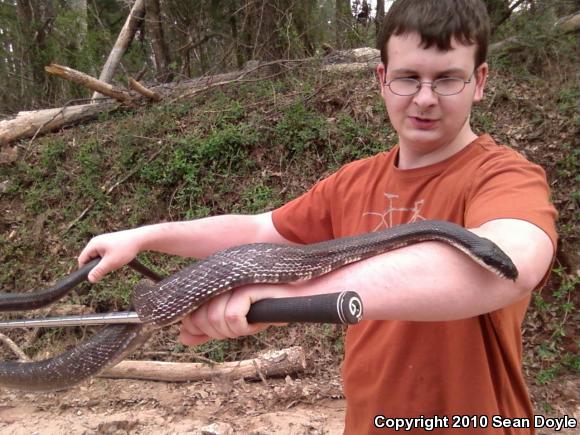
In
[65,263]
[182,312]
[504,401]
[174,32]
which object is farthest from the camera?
[174,32]

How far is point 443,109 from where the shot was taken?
197 centimetres

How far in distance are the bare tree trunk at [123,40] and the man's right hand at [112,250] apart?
9119mm

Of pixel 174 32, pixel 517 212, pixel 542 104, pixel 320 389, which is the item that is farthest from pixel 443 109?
pixel 174 32

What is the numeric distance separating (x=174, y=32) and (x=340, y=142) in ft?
24.5

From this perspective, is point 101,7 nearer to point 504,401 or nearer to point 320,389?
point 320,389

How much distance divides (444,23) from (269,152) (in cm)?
586

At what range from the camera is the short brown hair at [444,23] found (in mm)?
1829

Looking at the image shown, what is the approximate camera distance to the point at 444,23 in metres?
1.82

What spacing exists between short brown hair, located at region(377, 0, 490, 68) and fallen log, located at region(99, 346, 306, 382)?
4.21 m

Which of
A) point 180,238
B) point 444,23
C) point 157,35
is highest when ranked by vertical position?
point 157,35

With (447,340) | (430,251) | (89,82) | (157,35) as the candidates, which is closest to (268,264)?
(430,251)
